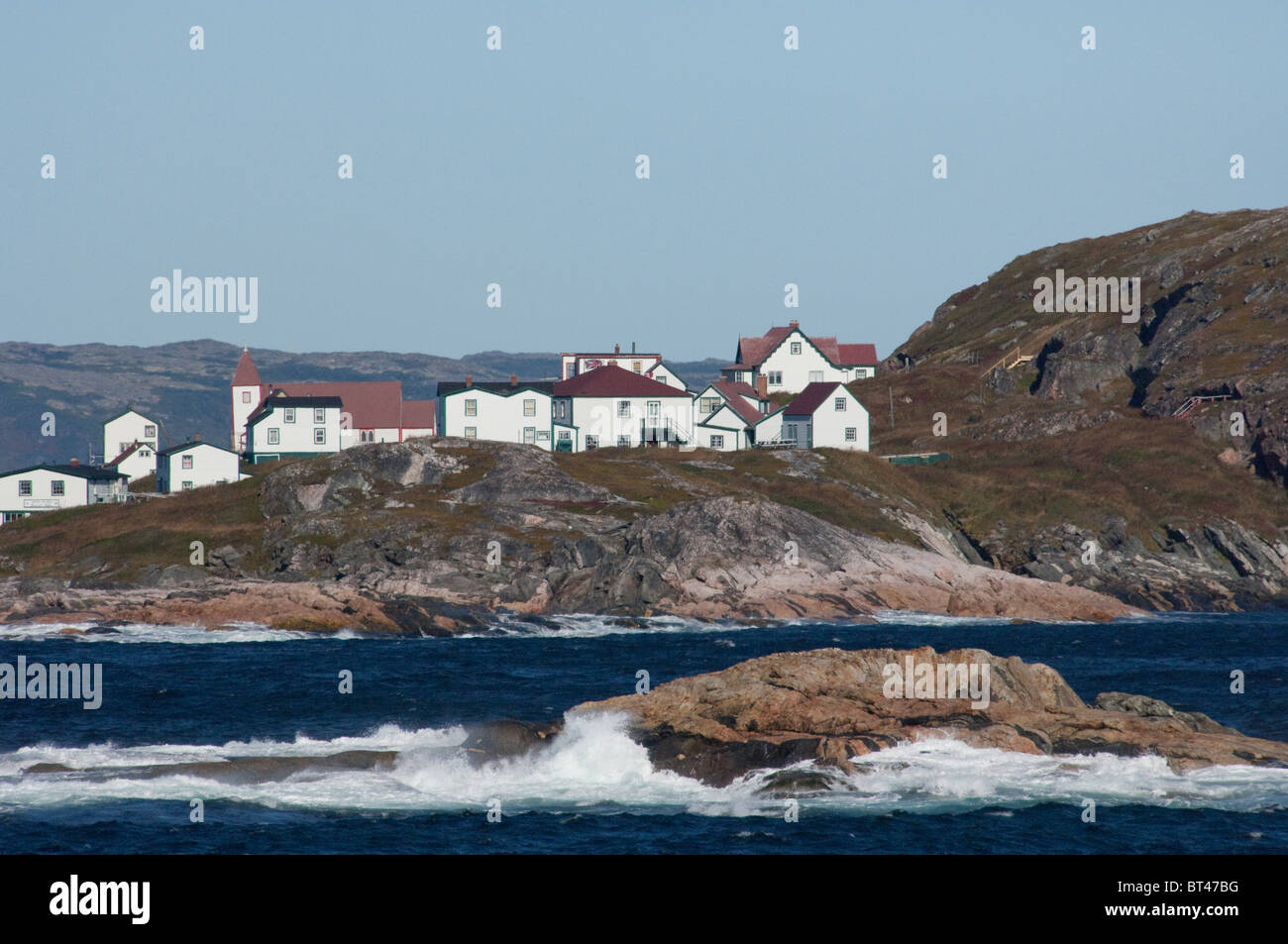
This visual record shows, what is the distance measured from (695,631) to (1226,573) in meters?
42.7

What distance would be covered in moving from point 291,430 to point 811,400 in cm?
4475

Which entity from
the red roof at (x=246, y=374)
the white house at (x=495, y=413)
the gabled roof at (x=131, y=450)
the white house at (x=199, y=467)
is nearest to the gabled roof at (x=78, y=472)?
the white house at (x=199, y=467)

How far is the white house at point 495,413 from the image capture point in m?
118

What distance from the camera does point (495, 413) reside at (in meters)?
119

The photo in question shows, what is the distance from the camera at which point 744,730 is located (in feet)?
125

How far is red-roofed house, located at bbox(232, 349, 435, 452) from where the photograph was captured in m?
127

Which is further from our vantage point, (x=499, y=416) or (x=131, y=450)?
(x=131, y=450)

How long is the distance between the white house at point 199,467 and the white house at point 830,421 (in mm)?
46908

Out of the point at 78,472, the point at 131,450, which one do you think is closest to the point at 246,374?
the point at 131,450

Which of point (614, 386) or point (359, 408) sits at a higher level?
point (614, 386)

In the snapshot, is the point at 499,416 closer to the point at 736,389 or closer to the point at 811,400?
the point at 811,400

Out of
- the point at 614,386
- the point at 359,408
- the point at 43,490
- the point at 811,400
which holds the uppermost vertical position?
the point at 614,386

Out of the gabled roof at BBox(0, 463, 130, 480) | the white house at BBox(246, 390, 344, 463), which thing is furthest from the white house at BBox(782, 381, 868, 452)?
the gabled roof at BBox(0, 463, 130, 480)
